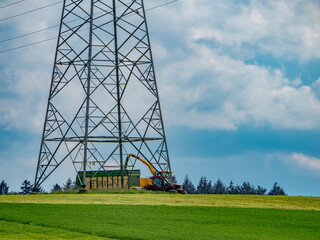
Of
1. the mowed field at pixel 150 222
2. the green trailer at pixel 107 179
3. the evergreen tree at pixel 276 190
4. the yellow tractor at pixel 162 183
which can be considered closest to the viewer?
the mowed field at pixel 150 222

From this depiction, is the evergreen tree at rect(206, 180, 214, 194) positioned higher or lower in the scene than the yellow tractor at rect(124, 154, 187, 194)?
higher

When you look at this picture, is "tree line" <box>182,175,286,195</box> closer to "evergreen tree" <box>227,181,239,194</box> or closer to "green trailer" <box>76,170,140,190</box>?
"evergreen tree" <box>227,181,239,194</box>

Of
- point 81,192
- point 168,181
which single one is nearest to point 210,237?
point 81,192

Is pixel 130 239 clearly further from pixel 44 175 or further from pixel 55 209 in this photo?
pixel 44 175

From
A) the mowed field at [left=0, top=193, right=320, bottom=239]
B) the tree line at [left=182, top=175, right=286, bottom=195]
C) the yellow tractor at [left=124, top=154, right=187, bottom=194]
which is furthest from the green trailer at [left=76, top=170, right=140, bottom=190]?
the tree line at [left=182, top=175, right=286, bottom=195]

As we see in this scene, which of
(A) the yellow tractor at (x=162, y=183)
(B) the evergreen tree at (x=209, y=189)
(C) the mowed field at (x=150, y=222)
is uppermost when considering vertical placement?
(B) the evergreen tree at (x=209, y=189)

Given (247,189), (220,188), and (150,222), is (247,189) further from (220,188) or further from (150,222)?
(150,222)

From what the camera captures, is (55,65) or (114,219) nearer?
(114,219)

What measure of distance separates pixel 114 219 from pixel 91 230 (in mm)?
3019

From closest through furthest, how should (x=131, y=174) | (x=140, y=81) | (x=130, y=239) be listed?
(x=130, y=239) < (x=140, y=81) < (x=131, y=174)

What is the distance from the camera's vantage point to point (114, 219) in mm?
19375

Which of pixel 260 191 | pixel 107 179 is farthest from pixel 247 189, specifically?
pixel 107 179

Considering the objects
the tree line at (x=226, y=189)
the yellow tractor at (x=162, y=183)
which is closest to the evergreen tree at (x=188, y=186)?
the tree line at (x=226, y=189)

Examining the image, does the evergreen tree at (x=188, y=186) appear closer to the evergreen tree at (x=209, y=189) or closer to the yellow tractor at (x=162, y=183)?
the evergreen tree at (x=209, y=189)
